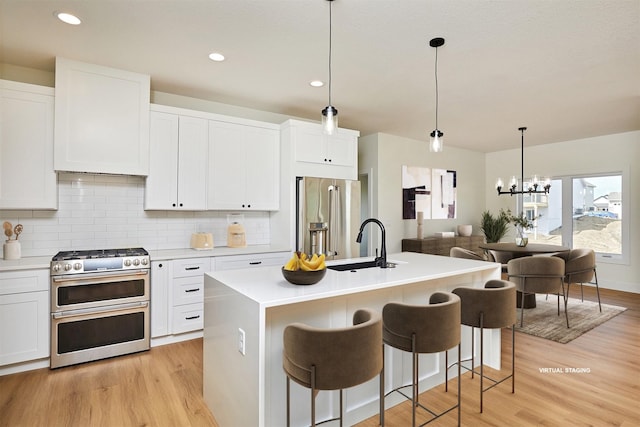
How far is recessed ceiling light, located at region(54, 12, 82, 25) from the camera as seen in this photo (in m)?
2.34

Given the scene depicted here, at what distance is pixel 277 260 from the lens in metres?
3.94

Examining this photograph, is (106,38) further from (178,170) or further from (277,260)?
(277,260)

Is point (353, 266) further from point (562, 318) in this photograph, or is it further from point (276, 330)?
point (562, 318)

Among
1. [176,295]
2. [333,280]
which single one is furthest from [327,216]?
[333,280]

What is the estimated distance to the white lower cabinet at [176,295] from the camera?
127 inches

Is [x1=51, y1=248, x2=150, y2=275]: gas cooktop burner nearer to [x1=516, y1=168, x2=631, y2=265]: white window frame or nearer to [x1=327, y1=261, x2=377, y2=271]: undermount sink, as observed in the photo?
[x1=327, y1=261, x2=377, y2=271]: undermount sink

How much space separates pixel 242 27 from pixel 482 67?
6.99 feet

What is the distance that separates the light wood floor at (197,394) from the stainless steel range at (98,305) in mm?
137

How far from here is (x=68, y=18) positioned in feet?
7.83

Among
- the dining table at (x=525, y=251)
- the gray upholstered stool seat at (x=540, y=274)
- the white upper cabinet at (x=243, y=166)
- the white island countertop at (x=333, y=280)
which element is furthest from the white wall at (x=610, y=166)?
the white upper cabinet at (x=243, y=166)

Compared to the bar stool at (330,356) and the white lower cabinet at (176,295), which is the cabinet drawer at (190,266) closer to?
the white lower cabinet at (176,295)

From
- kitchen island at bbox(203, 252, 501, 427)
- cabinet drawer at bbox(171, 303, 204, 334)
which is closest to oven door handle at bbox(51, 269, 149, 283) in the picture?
cabinet drawer at bbox(171, 303, 204, 334)

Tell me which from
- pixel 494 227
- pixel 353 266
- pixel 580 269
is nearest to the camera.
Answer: pixel 353 266

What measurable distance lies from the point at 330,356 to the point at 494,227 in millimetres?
6361
